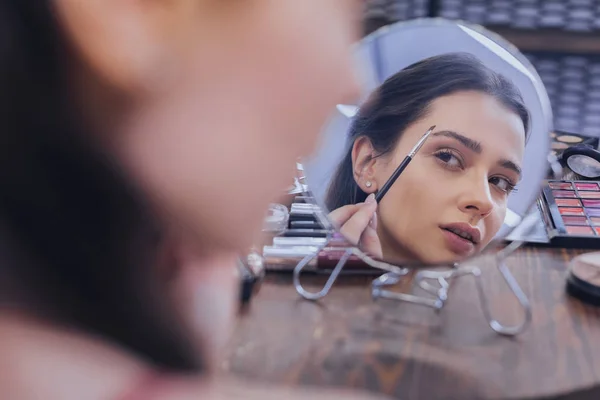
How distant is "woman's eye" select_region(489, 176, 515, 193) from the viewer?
0.60 m

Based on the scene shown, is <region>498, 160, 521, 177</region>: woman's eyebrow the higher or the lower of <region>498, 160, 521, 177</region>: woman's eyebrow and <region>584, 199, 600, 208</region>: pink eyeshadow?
the higher

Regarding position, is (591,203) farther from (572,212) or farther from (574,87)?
(574,87)

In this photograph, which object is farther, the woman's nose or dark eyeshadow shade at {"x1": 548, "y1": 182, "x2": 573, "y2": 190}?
dark eyeshadow shade at {"x1": 548, "y1": 182, "x2": 573, "y2": 190}

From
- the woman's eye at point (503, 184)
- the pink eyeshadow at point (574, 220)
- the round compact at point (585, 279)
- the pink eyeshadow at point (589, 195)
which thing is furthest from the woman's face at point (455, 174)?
the pink eyeshadow at point (589, 195)

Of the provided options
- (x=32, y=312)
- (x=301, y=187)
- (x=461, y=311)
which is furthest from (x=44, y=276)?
(x=461, y=311)

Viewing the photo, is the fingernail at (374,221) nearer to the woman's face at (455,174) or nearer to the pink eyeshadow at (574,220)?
the woman's face at (455,174)

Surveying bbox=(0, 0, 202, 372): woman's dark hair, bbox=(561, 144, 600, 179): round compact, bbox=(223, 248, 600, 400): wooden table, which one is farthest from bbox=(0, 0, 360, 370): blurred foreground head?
bbox=(561, 144, 600, 179): round compact

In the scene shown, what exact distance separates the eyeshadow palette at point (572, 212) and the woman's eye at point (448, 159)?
250 millimetres

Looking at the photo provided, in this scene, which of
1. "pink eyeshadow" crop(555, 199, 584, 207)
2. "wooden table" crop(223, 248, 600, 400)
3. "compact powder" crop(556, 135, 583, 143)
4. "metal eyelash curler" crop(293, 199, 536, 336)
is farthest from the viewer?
"compact powder" crop(556, 135, 583, 143)

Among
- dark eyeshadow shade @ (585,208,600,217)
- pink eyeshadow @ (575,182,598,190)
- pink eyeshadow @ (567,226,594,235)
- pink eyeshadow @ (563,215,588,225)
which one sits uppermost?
pink eyeshadow @ (567,226,594,235)

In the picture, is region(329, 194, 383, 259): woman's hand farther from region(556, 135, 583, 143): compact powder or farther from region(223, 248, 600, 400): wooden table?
region(556, 135, 583, 143): compact powder

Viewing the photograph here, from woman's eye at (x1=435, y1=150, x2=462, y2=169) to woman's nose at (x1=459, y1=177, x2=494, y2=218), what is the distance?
0.03m

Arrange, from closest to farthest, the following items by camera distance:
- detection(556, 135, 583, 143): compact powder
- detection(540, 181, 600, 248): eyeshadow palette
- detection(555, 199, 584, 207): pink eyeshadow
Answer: detection(540, 181, 600, 248): eyeshadow palette, detection(555, 199, 584, 207): pink eyeshadow, detection(556, 135, 583, 143): compact powder

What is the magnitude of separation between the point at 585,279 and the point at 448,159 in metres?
0.21
